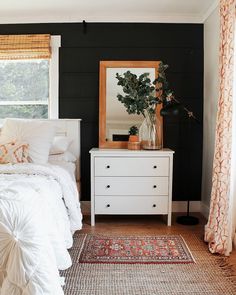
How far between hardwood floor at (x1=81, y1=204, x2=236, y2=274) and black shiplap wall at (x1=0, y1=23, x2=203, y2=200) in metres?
0.44

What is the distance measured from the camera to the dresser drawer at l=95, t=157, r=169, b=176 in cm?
317

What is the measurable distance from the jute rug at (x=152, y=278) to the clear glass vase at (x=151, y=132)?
1335mm

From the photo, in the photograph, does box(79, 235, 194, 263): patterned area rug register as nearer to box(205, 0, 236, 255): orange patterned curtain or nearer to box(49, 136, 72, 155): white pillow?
box(205, 0, 236, 255): orange patterned curtain

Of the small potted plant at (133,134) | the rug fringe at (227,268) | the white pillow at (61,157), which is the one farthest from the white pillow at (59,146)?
the rug fringe at (227,268)

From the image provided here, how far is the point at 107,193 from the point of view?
10.5ft

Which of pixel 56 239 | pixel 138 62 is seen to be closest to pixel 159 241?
pixel 56 239

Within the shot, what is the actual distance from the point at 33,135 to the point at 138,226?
1438 mm

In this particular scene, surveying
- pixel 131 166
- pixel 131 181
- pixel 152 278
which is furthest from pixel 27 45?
pixel 152 278

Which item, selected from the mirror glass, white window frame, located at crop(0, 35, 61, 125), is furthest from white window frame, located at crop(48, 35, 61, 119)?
the mirror glass

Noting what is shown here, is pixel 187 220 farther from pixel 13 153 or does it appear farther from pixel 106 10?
pixel 106 10

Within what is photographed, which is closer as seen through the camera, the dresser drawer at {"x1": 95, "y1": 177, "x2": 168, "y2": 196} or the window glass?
the dresser drawer at {"x1": 95, "y1": 177, "x2": 168, "y2": 196}

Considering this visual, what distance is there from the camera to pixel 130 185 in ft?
10.5

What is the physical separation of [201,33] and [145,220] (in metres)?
2.30

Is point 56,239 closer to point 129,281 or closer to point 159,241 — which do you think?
point 129,281
